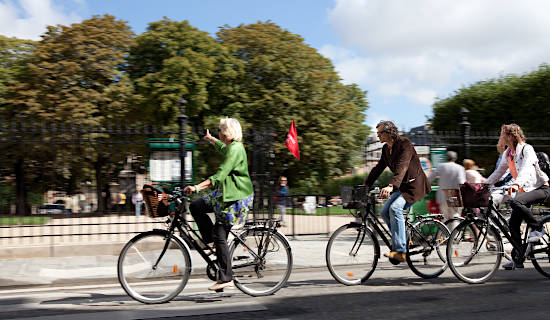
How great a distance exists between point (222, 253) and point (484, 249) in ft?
9.64

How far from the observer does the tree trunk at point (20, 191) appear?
9.20 meters

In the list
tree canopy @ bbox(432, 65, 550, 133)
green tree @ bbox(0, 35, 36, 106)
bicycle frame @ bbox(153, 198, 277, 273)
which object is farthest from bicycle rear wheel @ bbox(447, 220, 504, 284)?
green tree @ bbox(0, 35, 36, 106)

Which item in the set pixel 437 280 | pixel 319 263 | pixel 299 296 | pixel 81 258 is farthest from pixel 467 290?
pixel 81 258

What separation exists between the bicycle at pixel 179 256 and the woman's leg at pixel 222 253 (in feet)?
0.22

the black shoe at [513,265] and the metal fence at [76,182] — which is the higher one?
the metal fence at [76,182]

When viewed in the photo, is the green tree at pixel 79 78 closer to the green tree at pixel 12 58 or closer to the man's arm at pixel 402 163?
the green tree at pixel 12 58

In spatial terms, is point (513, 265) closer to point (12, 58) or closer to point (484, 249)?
point (484, 249)

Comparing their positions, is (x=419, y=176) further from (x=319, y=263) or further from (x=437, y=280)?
(x=319, y=263)

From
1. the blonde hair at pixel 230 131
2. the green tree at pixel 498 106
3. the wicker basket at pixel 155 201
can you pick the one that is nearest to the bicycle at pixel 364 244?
the blonde hair at pixel 230 131

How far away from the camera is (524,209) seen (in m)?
6.00

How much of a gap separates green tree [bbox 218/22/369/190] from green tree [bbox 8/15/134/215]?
5.48 metres

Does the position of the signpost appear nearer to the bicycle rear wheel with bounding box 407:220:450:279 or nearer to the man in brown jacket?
the man in brown jacket

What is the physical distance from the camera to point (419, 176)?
6.07 meters

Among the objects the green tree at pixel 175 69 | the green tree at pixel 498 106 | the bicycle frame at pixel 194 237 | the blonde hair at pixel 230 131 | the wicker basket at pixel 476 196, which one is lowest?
the bicycle frame at pixel 194 237
